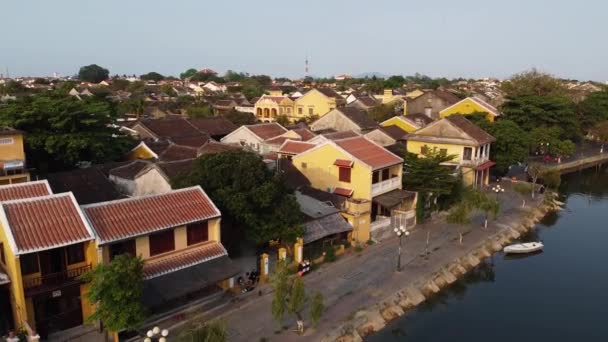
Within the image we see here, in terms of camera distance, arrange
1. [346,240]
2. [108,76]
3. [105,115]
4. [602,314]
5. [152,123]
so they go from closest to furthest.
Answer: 1. [602,314]
2. [346,240]
3. [105,115]
4. [152,123]
5. [108,76]

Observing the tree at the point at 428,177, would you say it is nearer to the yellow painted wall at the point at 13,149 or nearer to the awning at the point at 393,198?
the awning at the point at 393,198

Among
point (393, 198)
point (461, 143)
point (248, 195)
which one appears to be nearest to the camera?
point (248, 195)

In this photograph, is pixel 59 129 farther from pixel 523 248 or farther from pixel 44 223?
pixel 523 248

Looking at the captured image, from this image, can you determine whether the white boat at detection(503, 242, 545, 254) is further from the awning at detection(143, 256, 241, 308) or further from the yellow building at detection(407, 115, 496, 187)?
the awning at detection(143, 256, 241, 308)

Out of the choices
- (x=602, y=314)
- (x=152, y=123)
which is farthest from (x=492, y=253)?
(x=152, y=123)

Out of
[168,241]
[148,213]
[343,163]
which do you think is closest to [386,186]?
[343,163]

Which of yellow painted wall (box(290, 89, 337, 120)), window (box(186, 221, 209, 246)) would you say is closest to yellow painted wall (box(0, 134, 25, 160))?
window (box(186, 221, 209, 246))

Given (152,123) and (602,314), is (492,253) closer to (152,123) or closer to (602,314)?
(602,314)
